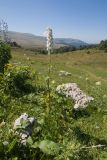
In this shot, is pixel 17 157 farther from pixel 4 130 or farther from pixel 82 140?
pixel 82 140

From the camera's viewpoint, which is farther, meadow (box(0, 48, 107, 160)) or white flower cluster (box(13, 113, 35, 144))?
white flower cluster (box(13, 113, 35, 144))

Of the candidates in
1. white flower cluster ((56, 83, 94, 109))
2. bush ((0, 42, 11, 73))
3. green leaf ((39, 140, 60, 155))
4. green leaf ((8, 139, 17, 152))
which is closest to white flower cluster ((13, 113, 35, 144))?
green leaf ((8, 139, 17, 152))

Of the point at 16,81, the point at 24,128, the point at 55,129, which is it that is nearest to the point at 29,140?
the point at 24,128

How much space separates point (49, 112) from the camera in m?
11.6

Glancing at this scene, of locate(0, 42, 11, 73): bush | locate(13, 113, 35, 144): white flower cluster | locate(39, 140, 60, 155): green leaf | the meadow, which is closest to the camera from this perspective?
locate(39, 140, 60, 155): green leaf

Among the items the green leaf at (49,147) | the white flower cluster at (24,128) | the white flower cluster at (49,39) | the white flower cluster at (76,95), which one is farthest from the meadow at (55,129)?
the white flower cluster at (49,39)

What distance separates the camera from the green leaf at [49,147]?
9.20 m

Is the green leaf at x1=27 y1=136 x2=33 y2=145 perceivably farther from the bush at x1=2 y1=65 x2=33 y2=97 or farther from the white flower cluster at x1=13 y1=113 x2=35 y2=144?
the bush at x1=2 y1=65 x2=33 y2=97

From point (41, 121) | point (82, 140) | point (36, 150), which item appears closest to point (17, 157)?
point (36, 150)

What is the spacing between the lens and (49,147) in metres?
9.30

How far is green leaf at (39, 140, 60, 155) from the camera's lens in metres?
9.20

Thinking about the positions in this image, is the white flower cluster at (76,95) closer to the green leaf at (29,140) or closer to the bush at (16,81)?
the bush at (16,81)

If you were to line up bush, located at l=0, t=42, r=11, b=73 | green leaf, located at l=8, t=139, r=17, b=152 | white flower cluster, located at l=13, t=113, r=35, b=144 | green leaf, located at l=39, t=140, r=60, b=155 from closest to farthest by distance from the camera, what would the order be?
green leaf, located at l=8, t=139, r=17, b=152 < green leaf, located at l=39, t=140, r=60, b=155 < white flower cluster, located at l=13, t=113, r=35, b=144 < bush, located at l=0, t=42, r=11, b=73

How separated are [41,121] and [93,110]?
6.87 m
